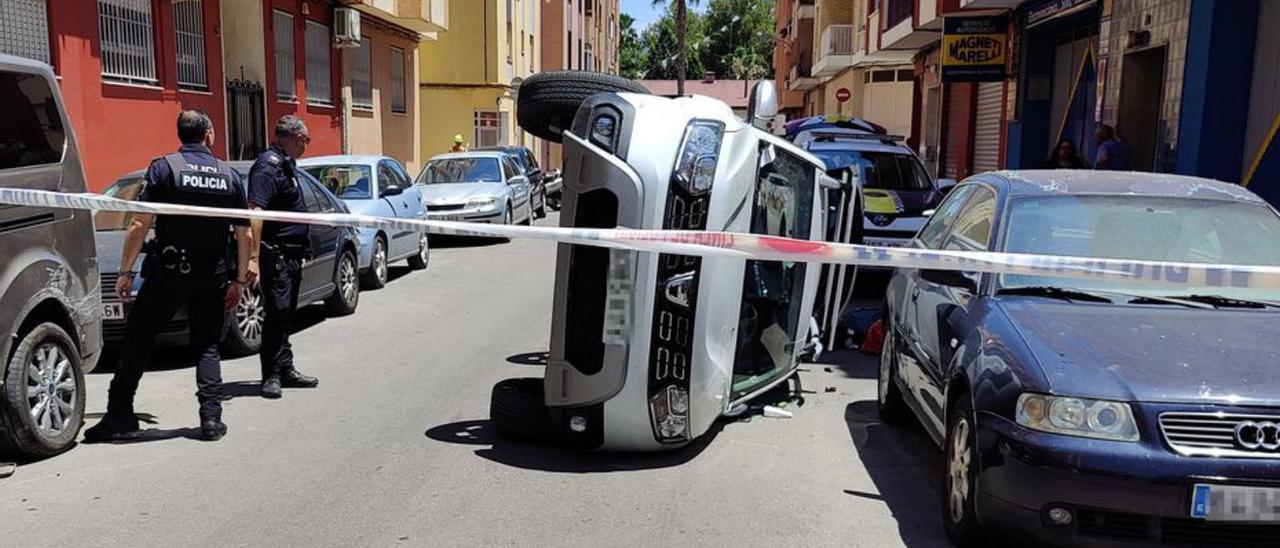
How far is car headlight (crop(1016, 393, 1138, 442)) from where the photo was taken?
143 inches

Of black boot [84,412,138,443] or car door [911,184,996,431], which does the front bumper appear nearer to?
car door [911,184,996,431]

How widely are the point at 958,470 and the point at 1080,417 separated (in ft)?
2.37

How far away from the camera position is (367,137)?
24.4 metres

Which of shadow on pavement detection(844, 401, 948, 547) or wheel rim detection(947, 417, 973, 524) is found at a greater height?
wheel rim detection(947, 417, 973, 524)

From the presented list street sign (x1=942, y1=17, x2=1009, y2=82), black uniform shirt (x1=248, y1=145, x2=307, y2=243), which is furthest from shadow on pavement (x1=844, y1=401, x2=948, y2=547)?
street sign (x1=942, y1=17, x2=1009, y2=82)

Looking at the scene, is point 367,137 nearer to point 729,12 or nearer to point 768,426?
point 768,426

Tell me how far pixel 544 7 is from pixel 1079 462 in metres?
45.2

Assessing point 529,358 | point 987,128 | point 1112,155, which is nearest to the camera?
point 529,358

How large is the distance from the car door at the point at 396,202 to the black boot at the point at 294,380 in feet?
16.9

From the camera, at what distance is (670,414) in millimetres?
5191

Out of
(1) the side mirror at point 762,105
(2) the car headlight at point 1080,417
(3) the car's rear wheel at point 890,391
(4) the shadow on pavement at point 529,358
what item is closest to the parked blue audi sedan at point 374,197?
(4) the shadow on pavement at point 529,358

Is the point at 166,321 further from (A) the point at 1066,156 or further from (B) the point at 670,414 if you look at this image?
(A) the point at 1066,156

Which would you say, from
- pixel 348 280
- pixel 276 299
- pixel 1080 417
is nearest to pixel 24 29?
pixel 348 280

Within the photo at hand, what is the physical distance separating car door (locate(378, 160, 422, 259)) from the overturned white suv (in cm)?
722
